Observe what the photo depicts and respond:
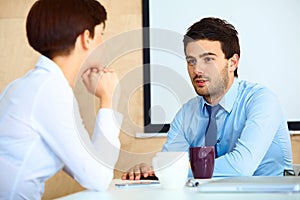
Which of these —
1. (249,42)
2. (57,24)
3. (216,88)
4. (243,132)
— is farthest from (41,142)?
(249,42)

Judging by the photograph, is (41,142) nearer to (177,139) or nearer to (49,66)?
(49,66)

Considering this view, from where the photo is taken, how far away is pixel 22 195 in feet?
4.29

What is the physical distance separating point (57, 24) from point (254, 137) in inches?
34.6

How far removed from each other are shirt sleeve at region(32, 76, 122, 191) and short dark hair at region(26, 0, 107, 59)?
0.17 metres

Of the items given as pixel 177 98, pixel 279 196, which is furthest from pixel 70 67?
pixel 177 98

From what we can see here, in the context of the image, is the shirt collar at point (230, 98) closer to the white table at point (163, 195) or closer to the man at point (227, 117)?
the man at point (227, 117)

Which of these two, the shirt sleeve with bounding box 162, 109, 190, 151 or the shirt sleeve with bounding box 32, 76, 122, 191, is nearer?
the shirt sleeve with bounding box 32, 76, 122, 191

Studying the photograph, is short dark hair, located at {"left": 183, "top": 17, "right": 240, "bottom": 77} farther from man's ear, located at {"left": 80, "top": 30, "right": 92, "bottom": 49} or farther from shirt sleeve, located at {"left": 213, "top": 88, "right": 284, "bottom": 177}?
man's ear, located at {"left": 80, "top": 30, "right": 92, "bottom": 49}

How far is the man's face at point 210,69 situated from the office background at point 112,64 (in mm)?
653

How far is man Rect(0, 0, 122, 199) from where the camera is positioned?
1.30 m

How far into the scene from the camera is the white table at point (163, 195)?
3.55 feet

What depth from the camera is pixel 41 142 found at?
52.5 inches

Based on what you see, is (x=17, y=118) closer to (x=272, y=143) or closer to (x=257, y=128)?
(x=257, y=128)

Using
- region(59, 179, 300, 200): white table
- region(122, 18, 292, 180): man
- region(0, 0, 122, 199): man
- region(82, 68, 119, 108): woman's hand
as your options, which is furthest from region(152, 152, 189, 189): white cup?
region(122, 18, 292, 180): man
